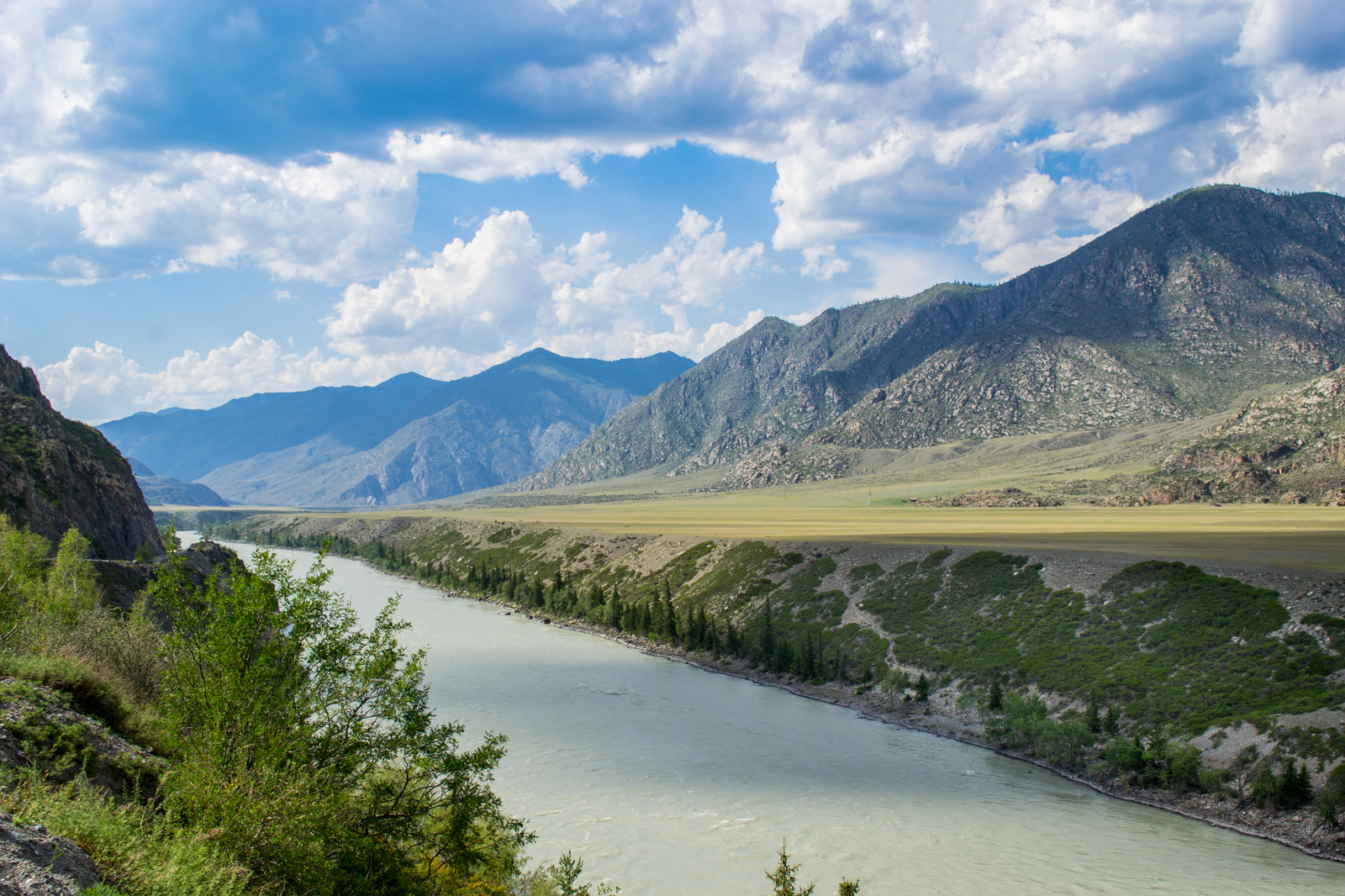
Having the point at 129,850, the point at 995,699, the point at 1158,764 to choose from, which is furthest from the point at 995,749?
the point at 129,850

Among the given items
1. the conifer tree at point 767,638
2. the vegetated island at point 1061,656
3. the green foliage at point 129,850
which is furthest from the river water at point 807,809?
the green foliage at point 129,850

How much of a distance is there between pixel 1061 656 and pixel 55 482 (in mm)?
73927

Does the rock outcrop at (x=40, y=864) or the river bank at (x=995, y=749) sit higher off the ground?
the rock outcrop at (x=40, y=864)

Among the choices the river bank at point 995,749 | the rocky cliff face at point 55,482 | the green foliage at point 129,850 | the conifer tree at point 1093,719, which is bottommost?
the river bank at point 995,749

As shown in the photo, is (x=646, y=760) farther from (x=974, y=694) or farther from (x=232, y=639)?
(x=232, y=639)

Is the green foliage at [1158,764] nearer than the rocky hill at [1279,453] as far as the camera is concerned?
Yes

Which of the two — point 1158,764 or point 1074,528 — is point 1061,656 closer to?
point 1158,764

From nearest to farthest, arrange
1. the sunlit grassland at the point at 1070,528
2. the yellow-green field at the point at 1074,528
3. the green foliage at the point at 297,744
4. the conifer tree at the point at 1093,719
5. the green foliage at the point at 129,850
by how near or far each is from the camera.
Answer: the green foliage at the point at 129,850, the green foliage at the point at 297,744, the conifer tree at the point at 1093,719, the sunlit grassland at the point at 1070,528, the yellow-green field at the point at 1074,528

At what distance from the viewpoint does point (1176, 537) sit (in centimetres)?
6950

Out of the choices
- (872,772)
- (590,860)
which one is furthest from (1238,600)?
(590,860)

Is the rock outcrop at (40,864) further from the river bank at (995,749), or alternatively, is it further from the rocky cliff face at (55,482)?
the rocky cliff face at (55,482)

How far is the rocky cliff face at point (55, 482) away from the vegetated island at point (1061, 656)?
43.6 m

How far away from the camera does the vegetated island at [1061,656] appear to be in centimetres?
3241

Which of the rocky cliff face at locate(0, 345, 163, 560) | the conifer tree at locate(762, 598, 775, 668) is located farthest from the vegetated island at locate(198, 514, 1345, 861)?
the rocky cliff face at locate(0, 345, 163, 560)
